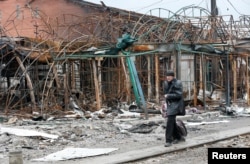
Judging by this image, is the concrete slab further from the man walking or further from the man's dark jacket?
the man's dark jacket

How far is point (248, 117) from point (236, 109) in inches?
62.6

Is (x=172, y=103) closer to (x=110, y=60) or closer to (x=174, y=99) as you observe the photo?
(x=174, y=99)

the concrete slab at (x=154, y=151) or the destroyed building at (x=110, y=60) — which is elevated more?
the destroyed building at (x=110, y=60)

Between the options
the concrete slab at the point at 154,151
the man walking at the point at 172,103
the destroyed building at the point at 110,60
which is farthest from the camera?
the destroyed building at the point at 110,60

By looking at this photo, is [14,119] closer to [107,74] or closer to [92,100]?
[92,100]

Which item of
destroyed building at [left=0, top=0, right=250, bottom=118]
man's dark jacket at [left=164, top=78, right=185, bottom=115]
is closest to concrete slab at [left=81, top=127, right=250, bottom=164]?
man's dark jacket at [left=164, top=78, right=185, bottom=115]

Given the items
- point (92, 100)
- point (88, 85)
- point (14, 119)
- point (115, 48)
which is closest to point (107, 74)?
point (88, 85)

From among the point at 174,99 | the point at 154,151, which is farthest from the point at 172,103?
the point at 154,151

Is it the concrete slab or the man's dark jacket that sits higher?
the man's dark jacket

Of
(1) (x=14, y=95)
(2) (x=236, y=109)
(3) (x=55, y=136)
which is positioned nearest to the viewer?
(3) (x=55, y=136)

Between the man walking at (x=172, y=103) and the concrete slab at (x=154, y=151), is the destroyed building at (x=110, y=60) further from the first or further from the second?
the man walking at (x=172, y=103)

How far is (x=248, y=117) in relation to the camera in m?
21.1

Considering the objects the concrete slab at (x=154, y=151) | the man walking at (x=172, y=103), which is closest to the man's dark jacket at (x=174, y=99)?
the man walking at (x=172, y=103)

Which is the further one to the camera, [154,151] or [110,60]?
[110,60]
